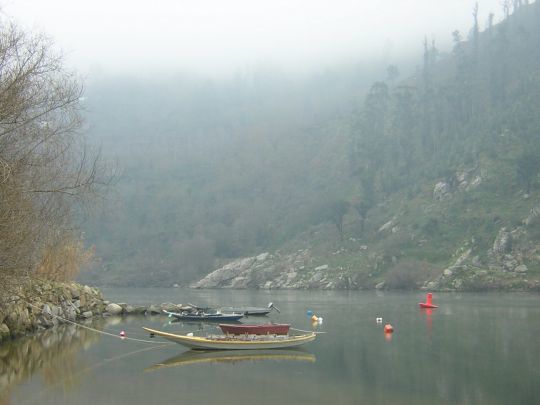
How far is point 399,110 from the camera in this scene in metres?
142

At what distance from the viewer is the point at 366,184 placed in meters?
119

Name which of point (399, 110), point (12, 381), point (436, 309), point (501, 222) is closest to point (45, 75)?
point (12, 381)

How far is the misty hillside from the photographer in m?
90.2

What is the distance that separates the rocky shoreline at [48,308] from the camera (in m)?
33.8

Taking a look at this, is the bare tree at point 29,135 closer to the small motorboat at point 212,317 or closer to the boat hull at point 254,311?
the small motorboat at point 212,317

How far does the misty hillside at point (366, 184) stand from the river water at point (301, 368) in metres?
48.8

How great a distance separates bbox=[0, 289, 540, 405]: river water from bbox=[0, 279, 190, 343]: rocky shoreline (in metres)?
1.24

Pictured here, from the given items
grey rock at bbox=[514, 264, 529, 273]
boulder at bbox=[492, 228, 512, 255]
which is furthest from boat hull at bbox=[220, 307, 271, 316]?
boulder at bbox=[492, 228, 512, 255]

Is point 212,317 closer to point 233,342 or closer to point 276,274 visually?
point 233,342

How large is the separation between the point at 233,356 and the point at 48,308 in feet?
56.8

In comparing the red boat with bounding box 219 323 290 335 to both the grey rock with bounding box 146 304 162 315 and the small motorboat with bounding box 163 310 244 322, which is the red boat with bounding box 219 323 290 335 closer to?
the small motorboat with bounding box 163 310 244 322

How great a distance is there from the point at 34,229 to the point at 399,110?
12453cm

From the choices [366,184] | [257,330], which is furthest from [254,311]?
[366,184]

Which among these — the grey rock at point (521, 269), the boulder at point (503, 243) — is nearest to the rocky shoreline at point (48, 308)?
the grey rock at point (521, 269)
